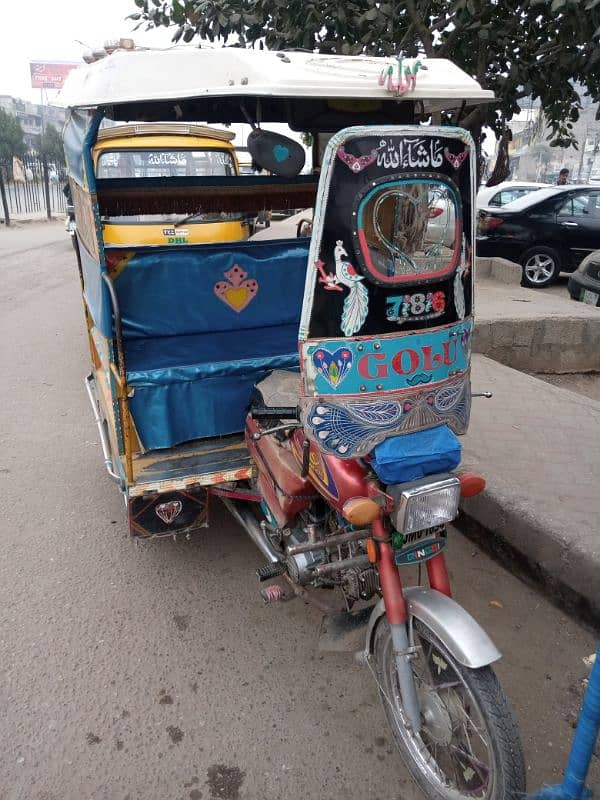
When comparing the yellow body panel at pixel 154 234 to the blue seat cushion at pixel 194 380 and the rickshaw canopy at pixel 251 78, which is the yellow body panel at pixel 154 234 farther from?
the rickshaw canopy at pixel 251 78

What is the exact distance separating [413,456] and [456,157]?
3.21 feet

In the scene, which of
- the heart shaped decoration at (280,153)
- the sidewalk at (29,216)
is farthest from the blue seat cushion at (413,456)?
the sidewalk at (29,216)

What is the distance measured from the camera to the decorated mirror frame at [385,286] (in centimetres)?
185

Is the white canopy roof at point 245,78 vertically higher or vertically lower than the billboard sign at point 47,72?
lower

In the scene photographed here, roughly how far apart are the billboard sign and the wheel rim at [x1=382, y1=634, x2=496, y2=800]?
220 ft

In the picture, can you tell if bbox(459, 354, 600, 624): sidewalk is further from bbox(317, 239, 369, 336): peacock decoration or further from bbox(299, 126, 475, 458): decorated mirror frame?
bbox(317, 239, 369, 336): peacock decoration

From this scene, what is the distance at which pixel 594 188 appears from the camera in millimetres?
9781

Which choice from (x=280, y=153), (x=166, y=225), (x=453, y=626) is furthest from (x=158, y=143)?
(x=453, y=626)

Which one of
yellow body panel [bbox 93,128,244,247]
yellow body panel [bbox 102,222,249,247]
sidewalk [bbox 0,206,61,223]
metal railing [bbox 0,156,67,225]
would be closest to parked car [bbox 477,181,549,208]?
yellow body panel [bbox 93,128,244,247]

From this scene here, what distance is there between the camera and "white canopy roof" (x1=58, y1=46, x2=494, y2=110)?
1947 mm

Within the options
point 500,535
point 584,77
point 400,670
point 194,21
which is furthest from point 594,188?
point 400,670

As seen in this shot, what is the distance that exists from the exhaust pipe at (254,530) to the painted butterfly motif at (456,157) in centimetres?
170

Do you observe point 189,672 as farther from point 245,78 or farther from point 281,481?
point 245,78

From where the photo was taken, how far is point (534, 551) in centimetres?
307
